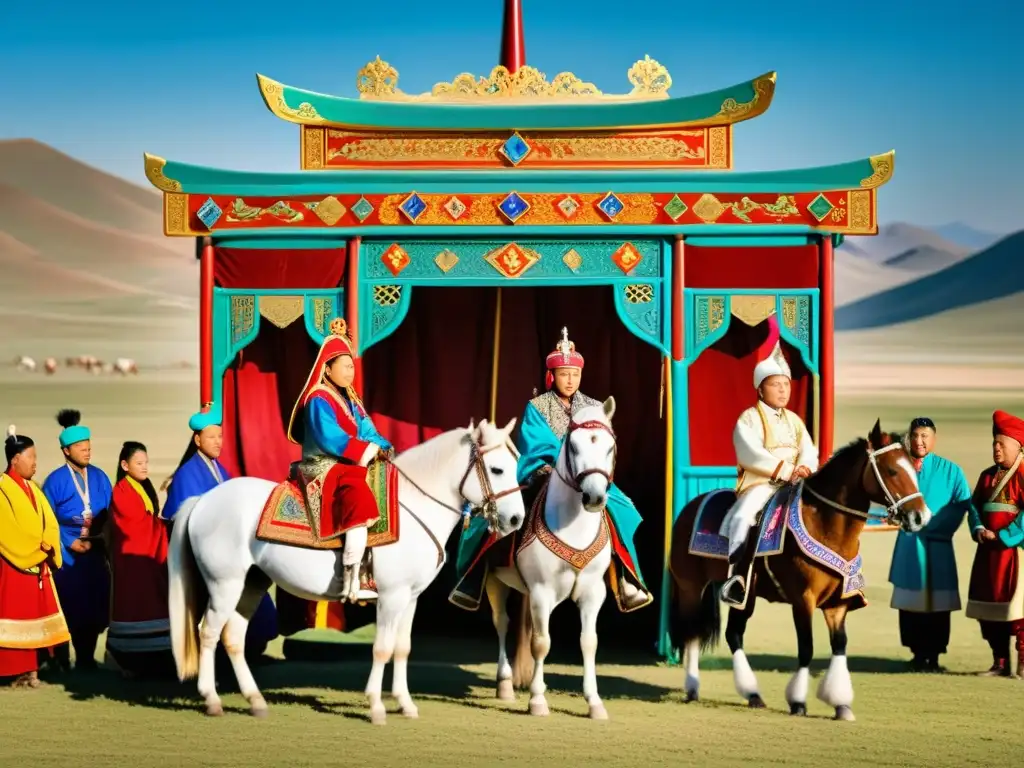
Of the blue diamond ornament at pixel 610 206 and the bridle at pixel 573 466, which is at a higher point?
the blue diamond ornament at pixel 610 206

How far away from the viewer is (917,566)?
9516mm

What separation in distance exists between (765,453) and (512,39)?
4421mm

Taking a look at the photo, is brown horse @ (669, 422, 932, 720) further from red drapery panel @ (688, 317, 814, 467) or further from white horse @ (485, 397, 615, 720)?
red drapery panel @ (688, 317, 814, 467)

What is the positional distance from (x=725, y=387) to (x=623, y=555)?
73.2 inches

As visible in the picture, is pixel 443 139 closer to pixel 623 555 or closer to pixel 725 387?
pixel 725 387

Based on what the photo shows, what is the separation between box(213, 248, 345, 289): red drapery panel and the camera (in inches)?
371

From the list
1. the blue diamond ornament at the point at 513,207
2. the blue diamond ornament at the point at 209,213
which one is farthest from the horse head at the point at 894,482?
the blue diamond ornament at the point at 209,213

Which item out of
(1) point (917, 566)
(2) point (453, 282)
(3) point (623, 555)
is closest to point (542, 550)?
(3) point (623, 555)

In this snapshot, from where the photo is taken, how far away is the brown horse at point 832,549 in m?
7.58

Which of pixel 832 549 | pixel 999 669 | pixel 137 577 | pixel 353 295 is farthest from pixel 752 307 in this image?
pixel 137 577

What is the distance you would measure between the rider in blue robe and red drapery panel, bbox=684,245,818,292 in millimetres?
1154

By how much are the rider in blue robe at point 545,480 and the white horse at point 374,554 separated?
544 mm

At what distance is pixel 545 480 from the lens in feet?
27.4

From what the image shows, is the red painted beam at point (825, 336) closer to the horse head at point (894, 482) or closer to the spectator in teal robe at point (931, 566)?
the spectator in teal robe at point (931, 566)
